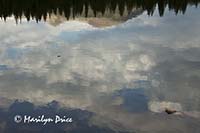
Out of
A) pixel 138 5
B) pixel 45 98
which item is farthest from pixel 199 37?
pixel 138 5

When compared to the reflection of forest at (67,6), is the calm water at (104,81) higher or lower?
higher

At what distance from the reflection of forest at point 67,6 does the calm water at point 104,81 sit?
4080 cm

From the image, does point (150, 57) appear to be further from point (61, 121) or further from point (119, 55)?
point (61, 121)

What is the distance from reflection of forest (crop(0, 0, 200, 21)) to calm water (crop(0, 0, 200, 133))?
134 feet

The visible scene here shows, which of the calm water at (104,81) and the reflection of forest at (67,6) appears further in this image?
the reflection of forest at (67,6)

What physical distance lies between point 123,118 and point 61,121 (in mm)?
3692

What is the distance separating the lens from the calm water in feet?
92.4

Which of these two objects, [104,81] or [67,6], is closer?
[104,81]

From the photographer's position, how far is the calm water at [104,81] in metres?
28.2

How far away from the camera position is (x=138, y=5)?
138500mm

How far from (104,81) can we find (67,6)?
92.1m

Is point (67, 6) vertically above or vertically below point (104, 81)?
below

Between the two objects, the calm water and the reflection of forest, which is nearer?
the calm water

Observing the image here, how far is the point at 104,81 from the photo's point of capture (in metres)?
37.4
